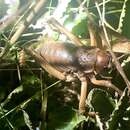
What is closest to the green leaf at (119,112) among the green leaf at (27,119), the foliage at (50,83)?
the foliage at (50,83)

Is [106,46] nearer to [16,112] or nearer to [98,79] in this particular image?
[98,79]

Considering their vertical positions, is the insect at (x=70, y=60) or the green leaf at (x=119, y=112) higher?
the insect at (x=70, y=60)

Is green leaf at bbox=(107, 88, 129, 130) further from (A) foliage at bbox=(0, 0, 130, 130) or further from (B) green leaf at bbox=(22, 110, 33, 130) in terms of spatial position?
(B) green leaf at bbox=(22, 110, 33, 130)

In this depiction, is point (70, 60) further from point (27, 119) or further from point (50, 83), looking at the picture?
point (27, 119)

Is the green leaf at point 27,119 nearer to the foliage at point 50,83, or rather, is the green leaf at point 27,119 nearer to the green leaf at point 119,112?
the foliage at point 50,83

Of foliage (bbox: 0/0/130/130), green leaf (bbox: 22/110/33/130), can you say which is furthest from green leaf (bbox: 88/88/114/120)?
green leaf (bbox: 22/110/33/130)

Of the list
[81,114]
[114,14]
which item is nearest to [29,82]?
[81,114]
